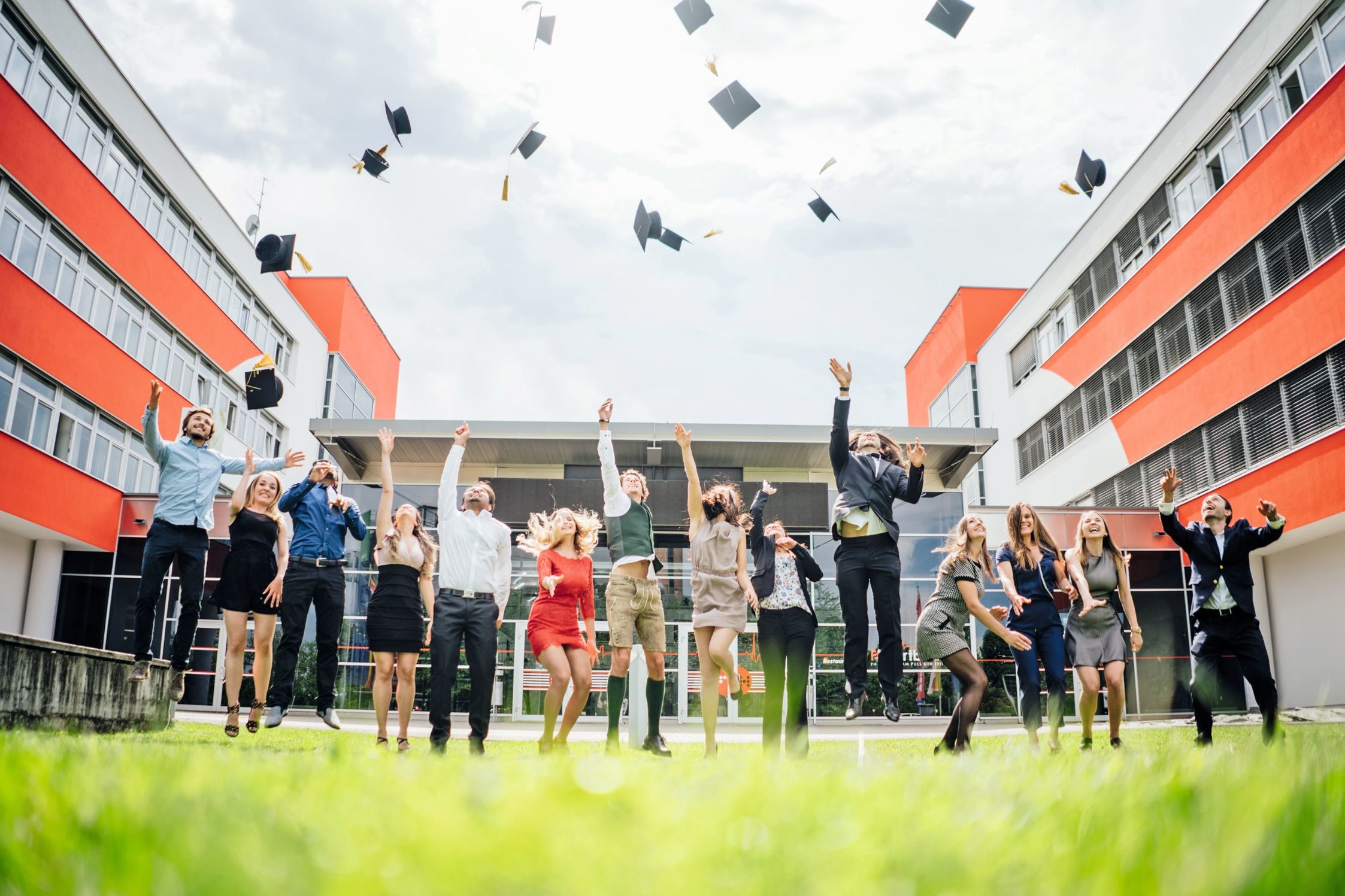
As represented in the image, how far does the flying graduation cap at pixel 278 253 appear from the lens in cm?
1234

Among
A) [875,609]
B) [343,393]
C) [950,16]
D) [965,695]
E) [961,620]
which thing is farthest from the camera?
[343,393]

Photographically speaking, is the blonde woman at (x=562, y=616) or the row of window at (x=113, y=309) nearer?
the blonde woman at (x=562, y=616)

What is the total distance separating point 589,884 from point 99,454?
2648 centimetres

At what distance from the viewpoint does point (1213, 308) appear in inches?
902

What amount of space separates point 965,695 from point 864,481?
172 cm

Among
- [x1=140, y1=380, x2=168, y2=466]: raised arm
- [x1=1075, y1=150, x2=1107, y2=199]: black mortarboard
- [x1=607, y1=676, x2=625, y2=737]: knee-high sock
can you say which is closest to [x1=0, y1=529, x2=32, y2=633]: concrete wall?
[x1=140, y1=380, x2=168, y2=466]: raised arm

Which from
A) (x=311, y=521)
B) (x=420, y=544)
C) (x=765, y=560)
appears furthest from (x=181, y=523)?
(x=765, y=560)

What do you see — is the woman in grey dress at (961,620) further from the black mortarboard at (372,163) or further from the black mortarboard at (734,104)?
the black mortarboard at (372,163)

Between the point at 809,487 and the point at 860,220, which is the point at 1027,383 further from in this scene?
the point at 860,220

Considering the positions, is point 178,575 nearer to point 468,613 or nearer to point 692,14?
point 468,613

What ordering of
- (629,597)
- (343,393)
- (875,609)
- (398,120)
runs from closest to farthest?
(875,609) < (629,597) < (398,120) < (343,393)

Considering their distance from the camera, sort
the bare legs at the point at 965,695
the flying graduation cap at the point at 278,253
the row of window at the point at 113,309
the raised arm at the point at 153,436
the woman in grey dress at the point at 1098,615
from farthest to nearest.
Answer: the row of window at the point at 113,309 → the flying graduation cap at the point at 278,253 → the woman in grey dress at the point at 1098,615 → the raised arm at the point at 153,436 → the bare legs at the point at 965,695

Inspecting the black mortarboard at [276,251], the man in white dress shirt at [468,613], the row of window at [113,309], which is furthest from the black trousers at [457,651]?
the row of window at [113,309]

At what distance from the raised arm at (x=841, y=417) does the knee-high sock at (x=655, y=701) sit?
2281 millimetres
